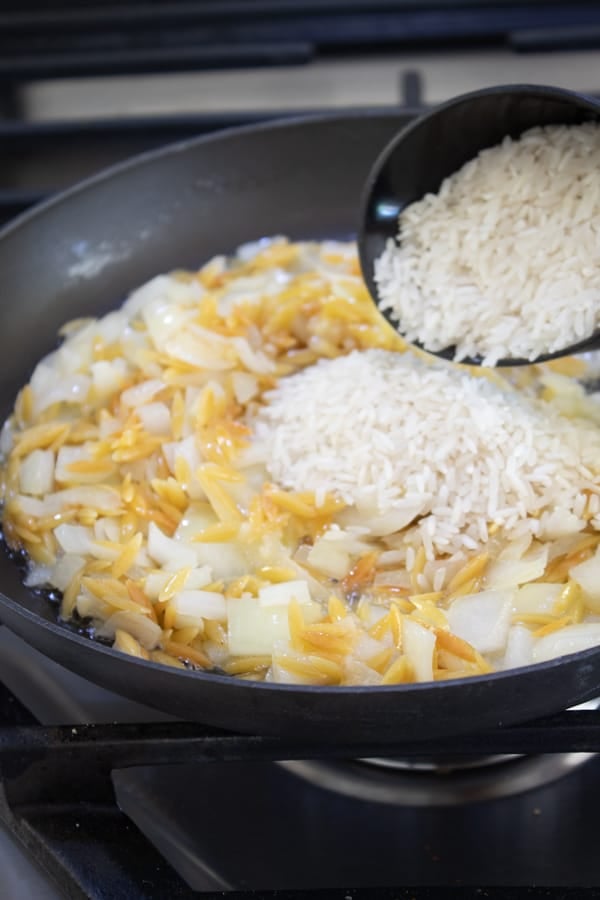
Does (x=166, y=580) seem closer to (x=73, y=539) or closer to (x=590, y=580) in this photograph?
(x=73, y=539)

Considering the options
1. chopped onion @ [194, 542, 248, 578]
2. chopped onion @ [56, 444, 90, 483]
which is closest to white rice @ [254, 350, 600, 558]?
chopped onion @ [194, 542, 248, 578]

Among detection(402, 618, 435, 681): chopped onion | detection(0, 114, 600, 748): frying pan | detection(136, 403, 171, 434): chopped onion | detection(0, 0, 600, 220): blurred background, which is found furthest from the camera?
detection(0, 0, 600, 220): blurred background

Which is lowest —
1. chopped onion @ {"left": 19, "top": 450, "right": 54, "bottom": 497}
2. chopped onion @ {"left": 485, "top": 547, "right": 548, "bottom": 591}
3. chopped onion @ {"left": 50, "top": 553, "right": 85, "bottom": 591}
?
chopped onion @ {"left": 485, "top": 547, "right": 548, "bottom": 591}

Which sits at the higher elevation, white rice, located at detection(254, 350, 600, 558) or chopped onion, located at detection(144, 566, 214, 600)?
white rice, located at detection(254, 350, 600, 558)

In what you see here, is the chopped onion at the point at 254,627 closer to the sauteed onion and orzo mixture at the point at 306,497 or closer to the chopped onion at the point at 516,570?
the sauteed onion and orzo mixture at the point at 306,497

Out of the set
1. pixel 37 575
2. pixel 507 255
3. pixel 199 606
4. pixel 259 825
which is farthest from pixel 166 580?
pixel 507 255

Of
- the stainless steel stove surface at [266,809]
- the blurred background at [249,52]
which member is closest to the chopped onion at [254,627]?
the stainless steel stove surface at [266,809]

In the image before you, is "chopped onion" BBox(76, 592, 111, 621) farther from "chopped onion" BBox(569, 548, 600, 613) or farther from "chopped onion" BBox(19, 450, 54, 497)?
"chopped onion" BBox(569, 548, 600, 613)
